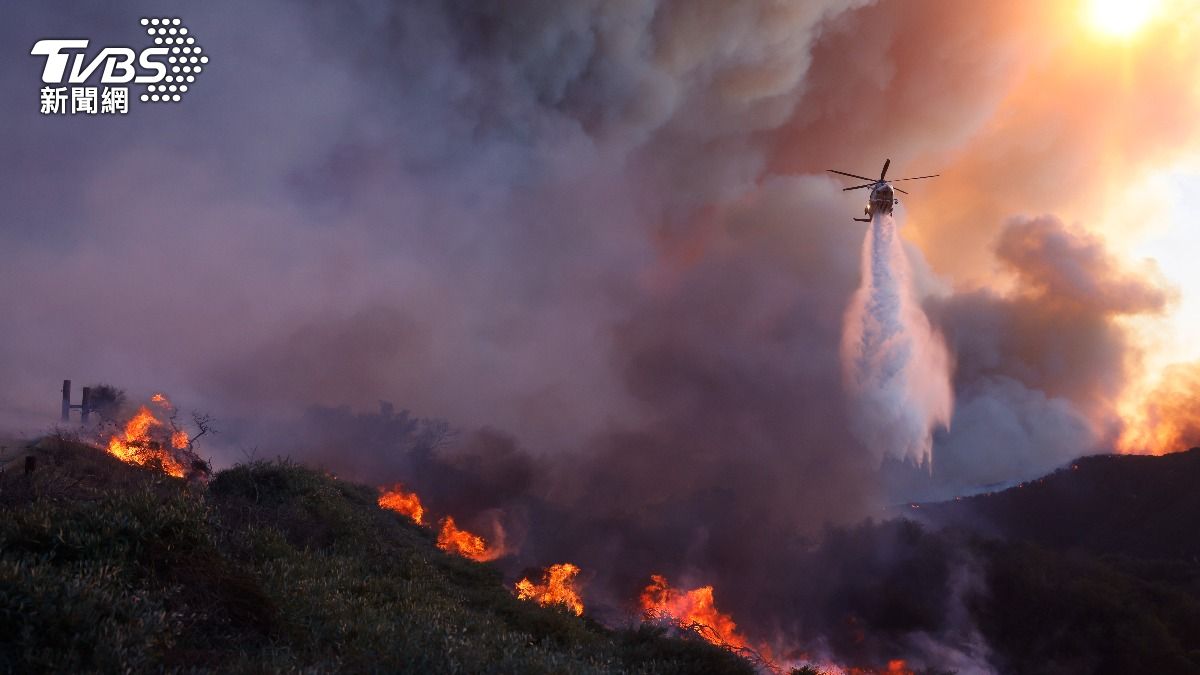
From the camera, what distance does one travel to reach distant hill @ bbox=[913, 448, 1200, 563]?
11981 centimetres

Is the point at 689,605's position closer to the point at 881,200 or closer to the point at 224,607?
the point at 881,200

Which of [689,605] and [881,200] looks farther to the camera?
[689,605]

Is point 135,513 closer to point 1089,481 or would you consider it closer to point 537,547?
point 537,547

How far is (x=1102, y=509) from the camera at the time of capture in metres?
135

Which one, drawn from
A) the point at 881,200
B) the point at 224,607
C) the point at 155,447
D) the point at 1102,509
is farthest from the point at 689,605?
the point at 1102,509

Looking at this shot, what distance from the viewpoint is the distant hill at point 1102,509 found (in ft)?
393

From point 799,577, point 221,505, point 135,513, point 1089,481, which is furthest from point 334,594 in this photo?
point 1089,481

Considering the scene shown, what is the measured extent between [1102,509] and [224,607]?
173 meters

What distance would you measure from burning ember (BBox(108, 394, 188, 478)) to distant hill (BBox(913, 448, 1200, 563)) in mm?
122369

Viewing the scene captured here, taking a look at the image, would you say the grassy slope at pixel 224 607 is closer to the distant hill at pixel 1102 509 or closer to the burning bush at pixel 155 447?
the burning bush at pixel 155 447

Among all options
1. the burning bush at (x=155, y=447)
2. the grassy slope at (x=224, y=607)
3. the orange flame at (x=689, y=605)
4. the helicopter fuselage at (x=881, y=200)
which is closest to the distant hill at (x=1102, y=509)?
the orange flame at (x=689, y=605)

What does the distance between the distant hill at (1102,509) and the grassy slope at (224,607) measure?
125242 millimetres

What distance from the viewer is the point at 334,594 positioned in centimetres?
1250

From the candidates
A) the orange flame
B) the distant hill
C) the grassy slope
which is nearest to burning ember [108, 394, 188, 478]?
the grassy slope
